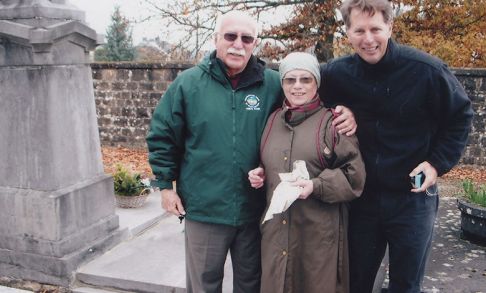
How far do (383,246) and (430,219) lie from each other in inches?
13.1

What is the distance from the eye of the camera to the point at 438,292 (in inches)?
135

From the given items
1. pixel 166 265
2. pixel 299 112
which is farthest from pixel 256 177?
pixel 166 265

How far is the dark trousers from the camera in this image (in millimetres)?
2570

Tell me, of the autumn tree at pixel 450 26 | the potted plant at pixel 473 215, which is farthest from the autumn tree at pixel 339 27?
the potted plant at pixel 473 215

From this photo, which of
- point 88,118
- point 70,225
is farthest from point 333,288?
point 88,118

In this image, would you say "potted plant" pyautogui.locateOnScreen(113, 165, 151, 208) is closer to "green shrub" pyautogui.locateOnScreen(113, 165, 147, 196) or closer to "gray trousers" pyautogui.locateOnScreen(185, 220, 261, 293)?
"green shrub" pyautogui.locateOnScreen(113, 165, 147, 196)

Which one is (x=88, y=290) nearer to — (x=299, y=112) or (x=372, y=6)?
(x=299, y=112)

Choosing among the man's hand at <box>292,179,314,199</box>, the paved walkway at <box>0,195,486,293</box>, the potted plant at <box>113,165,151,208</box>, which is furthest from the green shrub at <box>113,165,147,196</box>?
the man's hand at <box>292,179,314,199</box>

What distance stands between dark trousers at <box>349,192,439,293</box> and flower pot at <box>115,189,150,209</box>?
122 inches

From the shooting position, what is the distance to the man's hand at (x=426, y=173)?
2.48m

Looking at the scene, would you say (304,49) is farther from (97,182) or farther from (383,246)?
(383,246)

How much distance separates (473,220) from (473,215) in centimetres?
8

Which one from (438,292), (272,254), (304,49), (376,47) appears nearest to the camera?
(376,47)

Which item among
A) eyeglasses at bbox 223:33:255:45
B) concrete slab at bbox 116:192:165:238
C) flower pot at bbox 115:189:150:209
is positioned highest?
eyeglasses at bbox 223:33:255:45
